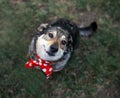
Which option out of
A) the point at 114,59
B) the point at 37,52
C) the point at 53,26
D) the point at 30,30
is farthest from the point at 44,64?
the point at 114,59

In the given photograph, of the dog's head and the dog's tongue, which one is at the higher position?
the dog's head

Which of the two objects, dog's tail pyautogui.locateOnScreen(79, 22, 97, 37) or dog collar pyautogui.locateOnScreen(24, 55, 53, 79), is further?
dog's tail pyautogui.locateOnScreen(79, 22, 97, 37)

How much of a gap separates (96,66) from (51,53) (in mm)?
996

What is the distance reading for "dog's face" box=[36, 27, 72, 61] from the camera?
3.88 meters

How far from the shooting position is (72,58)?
470 centimetres

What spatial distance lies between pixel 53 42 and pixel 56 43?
4 centimetres

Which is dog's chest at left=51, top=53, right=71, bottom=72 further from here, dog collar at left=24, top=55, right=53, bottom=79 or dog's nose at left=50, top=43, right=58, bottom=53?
dog's nose at left=50, top=43, right=58, bottom=53

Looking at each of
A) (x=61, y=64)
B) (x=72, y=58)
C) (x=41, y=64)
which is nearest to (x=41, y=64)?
(x=41, y=64)

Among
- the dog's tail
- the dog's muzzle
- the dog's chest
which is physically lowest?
the dog's chest

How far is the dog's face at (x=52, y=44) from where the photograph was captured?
3.88m

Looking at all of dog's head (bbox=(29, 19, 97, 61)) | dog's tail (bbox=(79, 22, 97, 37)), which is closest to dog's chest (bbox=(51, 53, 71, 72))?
dog's head (bbox=(29, 19, 97, 61))

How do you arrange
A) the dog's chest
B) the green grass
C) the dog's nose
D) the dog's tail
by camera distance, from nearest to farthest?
1. the dog's nose
2. the dog's chest
3. the green grass
4. the dog's tail

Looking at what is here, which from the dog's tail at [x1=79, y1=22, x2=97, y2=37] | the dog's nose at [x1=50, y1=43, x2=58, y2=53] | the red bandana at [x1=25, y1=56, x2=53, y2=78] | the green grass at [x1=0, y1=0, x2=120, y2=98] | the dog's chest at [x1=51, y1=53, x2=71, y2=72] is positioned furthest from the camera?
the dog's tail at [x1=79, y1=22, x2=97, y2=37]

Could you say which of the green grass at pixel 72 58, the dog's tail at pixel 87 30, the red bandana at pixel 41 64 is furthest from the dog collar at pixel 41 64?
the dog's tail at pixel 87 30
